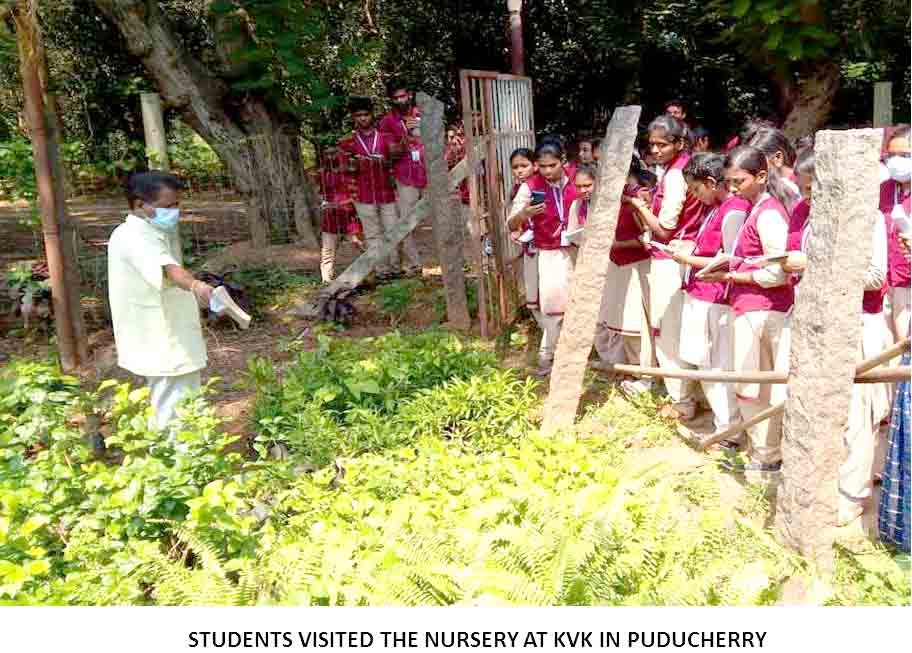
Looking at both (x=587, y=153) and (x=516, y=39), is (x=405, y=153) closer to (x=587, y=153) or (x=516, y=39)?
(x=587, y=153)

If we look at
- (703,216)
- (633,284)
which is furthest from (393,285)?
(703,216)

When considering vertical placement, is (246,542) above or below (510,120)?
below

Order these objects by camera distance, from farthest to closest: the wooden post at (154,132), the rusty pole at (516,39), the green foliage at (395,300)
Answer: the rusty pole at (516,39) → the green foliage at (395,300) → the wooden post at (154,132)

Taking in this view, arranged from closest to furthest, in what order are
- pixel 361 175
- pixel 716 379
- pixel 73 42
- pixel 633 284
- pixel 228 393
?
pixel 716 379
pixel 633 284
pixel 228 393
pixel 361 175
pixel 73 42

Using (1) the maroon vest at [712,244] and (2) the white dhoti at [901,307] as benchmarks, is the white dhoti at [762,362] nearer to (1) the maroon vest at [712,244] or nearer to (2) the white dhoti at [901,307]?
(1) the maroon vest at [712,244]

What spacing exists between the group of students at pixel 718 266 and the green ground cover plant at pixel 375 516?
50 centimetres

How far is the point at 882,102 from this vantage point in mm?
8680

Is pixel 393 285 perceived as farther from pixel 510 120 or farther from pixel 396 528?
pixel 396 528

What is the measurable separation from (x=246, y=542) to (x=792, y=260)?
2459 mm

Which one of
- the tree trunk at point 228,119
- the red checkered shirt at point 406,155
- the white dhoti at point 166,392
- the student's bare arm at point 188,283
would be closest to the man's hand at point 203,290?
the student's bare arm at point 188,283

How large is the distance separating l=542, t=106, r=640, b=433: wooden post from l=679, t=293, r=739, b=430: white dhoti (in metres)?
0.58

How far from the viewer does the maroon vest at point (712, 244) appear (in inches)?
165

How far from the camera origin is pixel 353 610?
2.65m

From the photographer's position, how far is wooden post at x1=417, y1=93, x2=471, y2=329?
6.55 m
